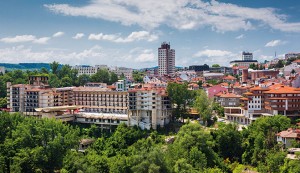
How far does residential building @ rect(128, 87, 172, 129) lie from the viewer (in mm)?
33500

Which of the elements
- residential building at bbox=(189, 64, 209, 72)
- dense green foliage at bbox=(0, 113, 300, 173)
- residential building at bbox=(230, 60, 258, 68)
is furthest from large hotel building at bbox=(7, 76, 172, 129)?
residential building at bbox=(230, 60, 258, 68)

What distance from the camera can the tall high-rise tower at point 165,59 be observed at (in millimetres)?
81500

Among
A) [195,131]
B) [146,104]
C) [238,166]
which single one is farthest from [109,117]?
[238,166]

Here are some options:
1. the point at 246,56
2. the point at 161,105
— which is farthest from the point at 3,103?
the point at 246,56

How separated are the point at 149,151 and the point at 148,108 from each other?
9505 millimetres

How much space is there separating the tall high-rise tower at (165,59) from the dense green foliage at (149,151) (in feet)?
168

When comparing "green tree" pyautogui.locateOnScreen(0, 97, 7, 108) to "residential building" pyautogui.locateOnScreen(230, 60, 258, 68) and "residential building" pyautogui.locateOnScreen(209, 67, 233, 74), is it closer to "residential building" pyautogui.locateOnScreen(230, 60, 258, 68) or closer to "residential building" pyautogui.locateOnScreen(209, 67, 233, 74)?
"residential building" pyautogui.locateOnScreen(209, 67, 233, 74)

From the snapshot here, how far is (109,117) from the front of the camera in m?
35.2

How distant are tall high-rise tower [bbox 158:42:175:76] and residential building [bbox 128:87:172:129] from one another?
4744 centimetres

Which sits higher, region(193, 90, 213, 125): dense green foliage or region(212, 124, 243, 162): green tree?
region(193, 90, 213, 125): dense green foliage

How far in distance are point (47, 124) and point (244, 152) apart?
47.2ft

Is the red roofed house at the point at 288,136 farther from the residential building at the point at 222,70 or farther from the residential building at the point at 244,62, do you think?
the residential building at the point at 244,62

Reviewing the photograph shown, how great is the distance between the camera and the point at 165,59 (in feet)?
268

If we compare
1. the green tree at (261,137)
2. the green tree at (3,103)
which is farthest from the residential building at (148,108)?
the green tree at (3,103)
